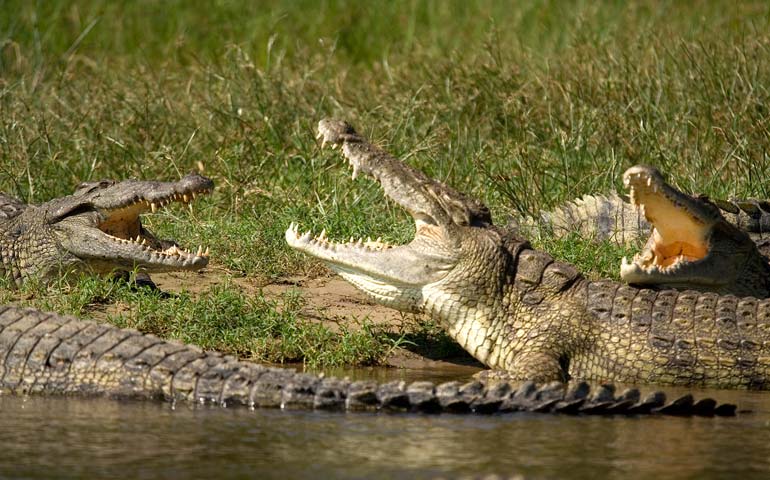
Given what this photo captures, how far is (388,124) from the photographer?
8.86m

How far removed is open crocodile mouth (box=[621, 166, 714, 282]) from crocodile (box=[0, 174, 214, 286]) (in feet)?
6.82

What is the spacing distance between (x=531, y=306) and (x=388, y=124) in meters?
2.93

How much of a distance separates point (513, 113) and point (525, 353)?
3.51m

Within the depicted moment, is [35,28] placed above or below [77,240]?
above

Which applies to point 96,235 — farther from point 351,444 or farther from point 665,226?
point 351,444

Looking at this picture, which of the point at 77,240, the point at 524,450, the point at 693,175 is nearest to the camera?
the point at 524,450

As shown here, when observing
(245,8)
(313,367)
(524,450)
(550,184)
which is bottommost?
(524,450)

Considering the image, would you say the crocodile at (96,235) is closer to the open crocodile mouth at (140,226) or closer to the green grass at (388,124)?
the open crocodile mouth at (140,226)

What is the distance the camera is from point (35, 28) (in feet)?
34.9

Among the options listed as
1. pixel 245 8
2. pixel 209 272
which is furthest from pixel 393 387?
pixel 245 8

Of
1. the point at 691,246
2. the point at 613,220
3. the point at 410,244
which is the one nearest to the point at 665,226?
the point at 691,246

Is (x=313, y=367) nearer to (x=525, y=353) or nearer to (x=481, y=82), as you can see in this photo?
(x=525, y=353)

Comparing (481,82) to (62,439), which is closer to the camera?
(62,439)

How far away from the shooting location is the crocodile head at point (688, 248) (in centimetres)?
648
